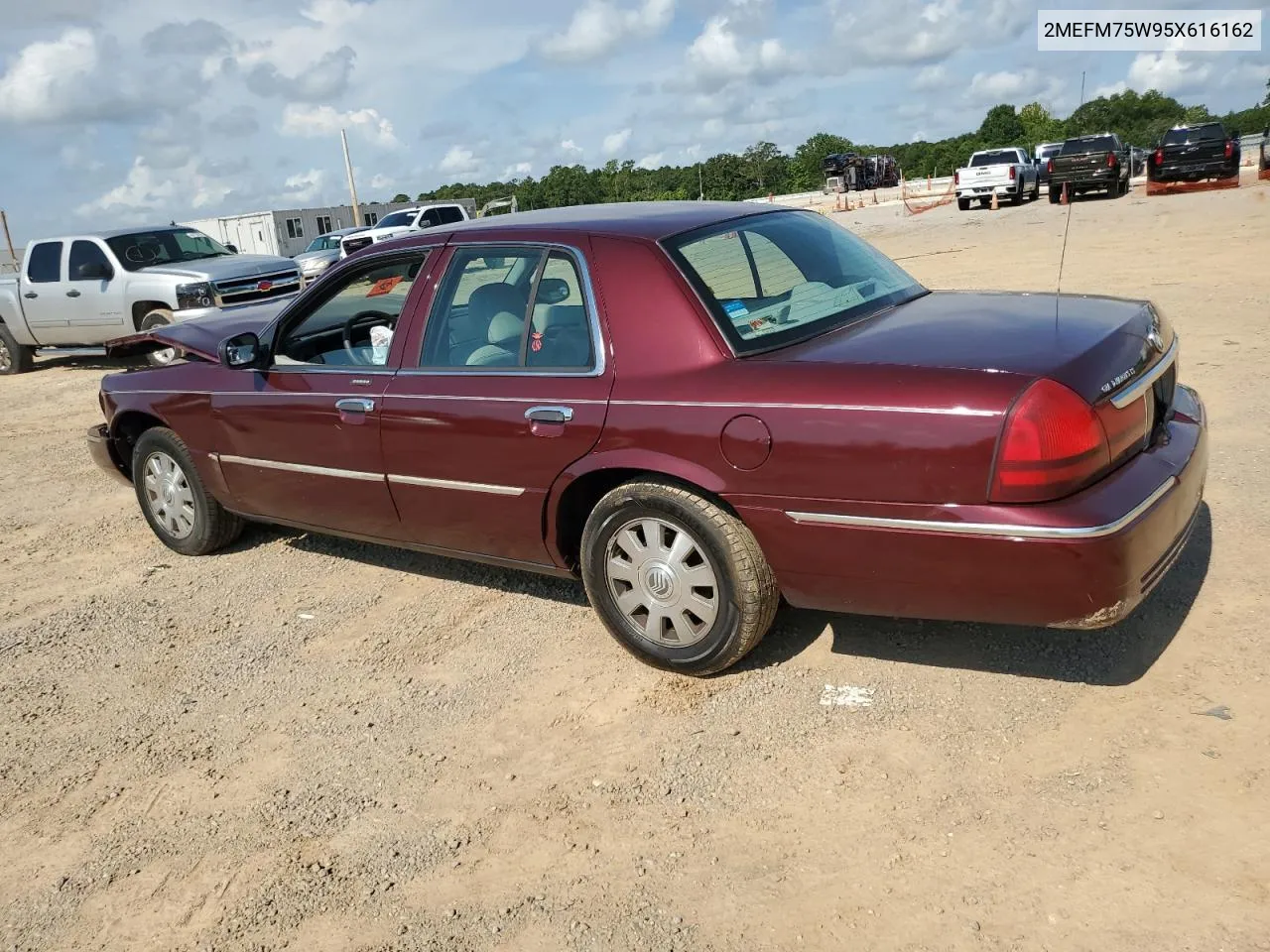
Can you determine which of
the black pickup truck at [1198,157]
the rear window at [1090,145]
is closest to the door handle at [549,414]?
the rear window at [1090,145]

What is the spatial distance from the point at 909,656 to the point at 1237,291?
29.8 feet

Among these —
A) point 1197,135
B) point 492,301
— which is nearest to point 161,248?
point 492,301

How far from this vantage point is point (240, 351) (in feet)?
16.0

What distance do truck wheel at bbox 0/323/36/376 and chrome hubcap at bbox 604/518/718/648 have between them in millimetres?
13899

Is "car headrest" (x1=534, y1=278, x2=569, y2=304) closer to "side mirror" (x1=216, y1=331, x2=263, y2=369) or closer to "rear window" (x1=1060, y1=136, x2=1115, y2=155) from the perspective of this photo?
"side mirror" (x1=216, y1=331, x2=263, y2=369)

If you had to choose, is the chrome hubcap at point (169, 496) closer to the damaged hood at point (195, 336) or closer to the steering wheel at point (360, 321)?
the damaged hood at point (195, 336)

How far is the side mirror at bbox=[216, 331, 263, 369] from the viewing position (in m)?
4.87

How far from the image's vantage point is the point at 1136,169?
140 ft

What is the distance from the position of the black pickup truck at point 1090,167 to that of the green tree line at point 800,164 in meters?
33.6

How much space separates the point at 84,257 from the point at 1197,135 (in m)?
30.9

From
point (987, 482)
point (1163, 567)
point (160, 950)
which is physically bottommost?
point (160, 950)

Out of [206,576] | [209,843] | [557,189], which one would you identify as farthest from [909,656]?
[557,189]

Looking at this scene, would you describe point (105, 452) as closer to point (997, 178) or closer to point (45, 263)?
point (45, 263)

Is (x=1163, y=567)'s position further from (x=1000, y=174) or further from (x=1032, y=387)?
(x=1000, y=174)
